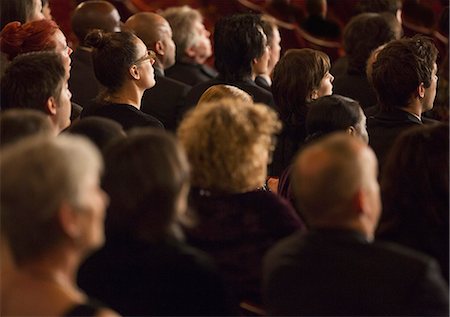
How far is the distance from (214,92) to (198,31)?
2085mm

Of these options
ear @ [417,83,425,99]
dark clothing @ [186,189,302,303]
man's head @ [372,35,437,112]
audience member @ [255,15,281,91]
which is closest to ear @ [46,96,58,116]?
dark clothing @ [186,189,302,303]

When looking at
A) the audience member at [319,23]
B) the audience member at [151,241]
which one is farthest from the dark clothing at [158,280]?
the audience member at [319,23]

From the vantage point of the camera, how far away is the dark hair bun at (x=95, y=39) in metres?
4.07

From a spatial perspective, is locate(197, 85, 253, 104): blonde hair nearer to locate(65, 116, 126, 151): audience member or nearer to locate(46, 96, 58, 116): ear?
locate(46, 96, 58, 116): ear

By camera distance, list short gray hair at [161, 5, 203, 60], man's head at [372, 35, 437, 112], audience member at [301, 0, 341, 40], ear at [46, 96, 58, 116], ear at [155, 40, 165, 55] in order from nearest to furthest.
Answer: ear at [46, 96, 58, 116] < man's head at [372, 35, 437, 112] < ear at [155, 40, 165, 55] < short gray hair at [161, 5, 203, 60] < audience member at [301, 0, 341, 40]

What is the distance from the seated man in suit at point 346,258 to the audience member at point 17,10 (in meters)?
2.56

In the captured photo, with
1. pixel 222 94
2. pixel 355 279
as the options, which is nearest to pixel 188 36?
pixel 222 94

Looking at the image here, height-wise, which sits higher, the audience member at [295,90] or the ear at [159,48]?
the audience member at [295,90]

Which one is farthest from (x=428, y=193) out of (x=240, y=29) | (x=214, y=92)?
(x=240, y=29)

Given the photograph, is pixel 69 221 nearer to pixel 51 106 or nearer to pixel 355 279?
pixel 355 279

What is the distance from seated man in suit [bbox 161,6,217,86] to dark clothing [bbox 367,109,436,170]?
1616 mm

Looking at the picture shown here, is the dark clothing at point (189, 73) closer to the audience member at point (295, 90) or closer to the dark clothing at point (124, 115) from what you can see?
the audience member at point (295, 90)

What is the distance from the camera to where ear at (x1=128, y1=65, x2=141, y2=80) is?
4066 mm

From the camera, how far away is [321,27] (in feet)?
25.7
